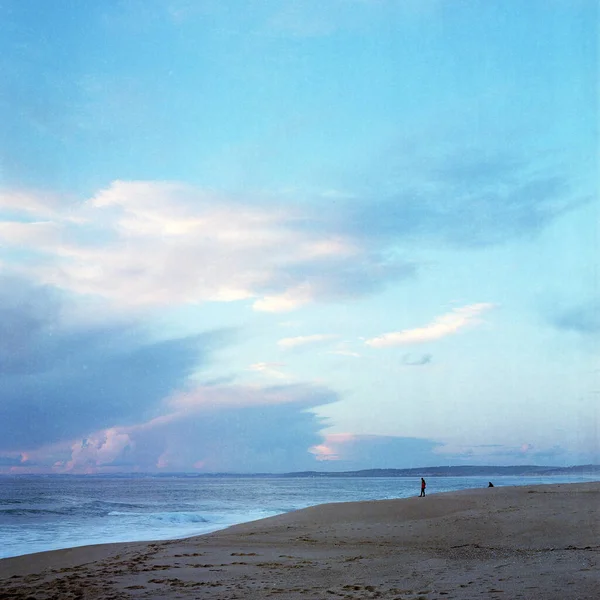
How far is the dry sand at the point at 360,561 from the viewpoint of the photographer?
33.3 feet

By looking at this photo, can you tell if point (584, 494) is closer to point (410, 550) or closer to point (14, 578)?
point (410, 550)

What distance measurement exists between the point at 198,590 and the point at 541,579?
229 inches

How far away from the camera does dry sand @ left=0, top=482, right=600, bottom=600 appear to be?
10141mm

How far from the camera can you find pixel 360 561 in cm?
1375

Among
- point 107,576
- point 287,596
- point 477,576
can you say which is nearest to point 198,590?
→ point 287,596

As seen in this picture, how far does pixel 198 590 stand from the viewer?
425 inches

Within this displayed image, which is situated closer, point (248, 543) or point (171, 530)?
point (248, 543)

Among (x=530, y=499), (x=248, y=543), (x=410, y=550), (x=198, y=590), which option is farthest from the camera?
(x=530, y=499)

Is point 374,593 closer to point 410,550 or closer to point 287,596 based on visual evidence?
point 287,596

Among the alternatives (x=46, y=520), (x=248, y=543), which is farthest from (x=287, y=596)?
(x=46, y=520)

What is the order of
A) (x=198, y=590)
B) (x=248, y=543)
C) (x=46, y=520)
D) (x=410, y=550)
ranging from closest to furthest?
(x=198, y=590) < (x=410, y=550) < (x=248, y=543) < (x=46, y=520)

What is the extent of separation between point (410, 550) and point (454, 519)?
638cm

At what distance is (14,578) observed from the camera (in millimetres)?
13391

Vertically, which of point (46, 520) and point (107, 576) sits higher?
point (107, 576)
